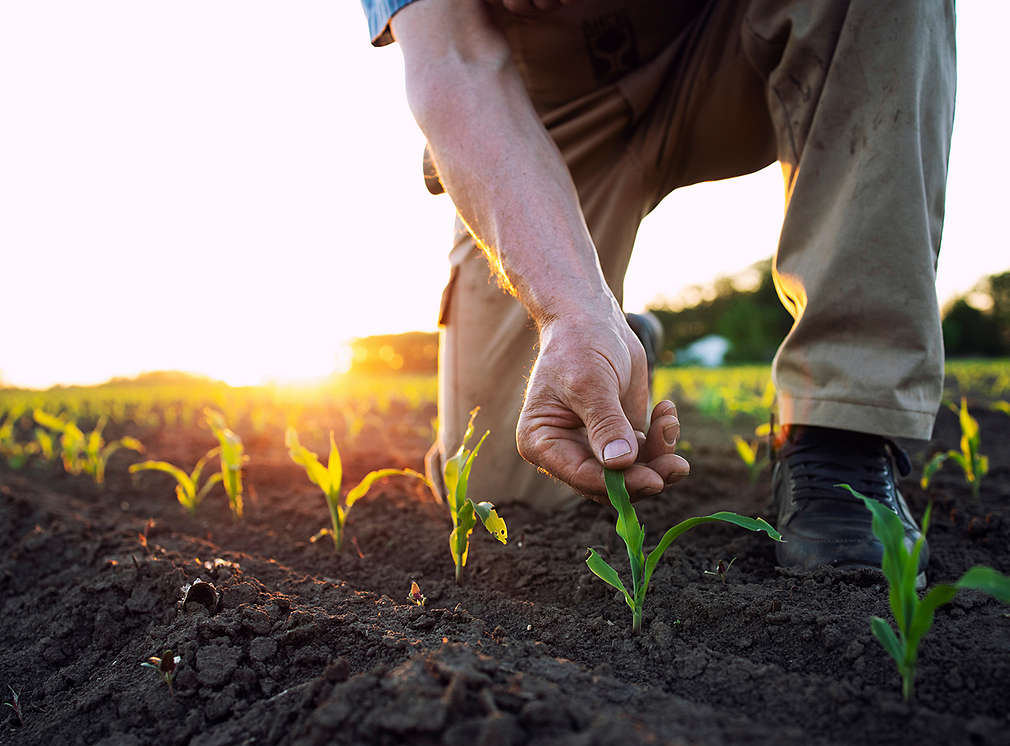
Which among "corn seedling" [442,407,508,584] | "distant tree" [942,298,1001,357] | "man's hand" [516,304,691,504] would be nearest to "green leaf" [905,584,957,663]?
"man's hand" [516,304,691,504]

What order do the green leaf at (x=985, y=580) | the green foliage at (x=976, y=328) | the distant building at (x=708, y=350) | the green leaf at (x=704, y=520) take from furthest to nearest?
the distant building at (x=708, y=350) < the green foliage at (x=976, y=328) < the green leaf at (x=704, y=520) < the green leaf at (x=985, y=580)

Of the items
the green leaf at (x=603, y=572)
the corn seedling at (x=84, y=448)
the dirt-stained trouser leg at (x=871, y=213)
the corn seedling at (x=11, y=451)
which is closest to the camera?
the green leaf at (x=603, y=572)

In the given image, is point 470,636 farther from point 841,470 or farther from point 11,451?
point 11,451

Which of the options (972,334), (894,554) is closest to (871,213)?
(894,554)

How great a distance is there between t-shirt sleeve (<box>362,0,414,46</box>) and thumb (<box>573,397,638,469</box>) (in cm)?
112

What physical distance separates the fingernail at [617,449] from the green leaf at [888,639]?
0.42 metres

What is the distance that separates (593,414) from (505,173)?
58 cm

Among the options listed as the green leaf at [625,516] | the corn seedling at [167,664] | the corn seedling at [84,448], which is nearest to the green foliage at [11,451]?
the corn seedling at [84,448]

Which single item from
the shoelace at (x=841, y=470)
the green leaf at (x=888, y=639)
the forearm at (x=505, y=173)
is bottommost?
the green leaf at (x=888, y=639)

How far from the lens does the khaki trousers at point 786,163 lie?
62.2 inches

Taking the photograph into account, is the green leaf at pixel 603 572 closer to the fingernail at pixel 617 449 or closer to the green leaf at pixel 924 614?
the fingernail at pixel 617 449

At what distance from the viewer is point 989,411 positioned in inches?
208

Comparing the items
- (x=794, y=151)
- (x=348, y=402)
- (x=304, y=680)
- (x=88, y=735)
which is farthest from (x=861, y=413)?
(x=348, y=402)

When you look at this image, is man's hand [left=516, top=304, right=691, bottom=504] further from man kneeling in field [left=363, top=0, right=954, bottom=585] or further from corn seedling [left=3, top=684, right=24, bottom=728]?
corn seedling [left=3, top=684, right=24, bottom=728]
